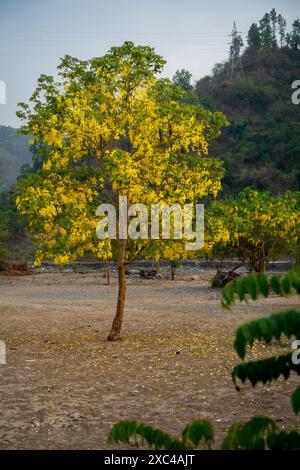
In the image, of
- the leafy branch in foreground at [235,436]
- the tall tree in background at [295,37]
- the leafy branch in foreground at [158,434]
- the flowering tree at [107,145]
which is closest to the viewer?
the leafy branch in foreground at [235,436]

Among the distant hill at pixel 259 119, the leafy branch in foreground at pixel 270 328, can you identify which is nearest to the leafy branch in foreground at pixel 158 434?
the leafy branch in foreground at pixel 270 328

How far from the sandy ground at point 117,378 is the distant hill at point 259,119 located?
49681 mm

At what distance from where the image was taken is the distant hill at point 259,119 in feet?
274

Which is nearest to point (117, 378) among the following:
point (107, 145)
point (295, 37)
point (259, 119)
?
point (107, 145)

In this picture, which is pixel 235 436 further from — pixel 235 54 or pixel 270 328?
pixel 235 54

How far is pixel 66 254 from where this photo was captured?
14.1 meters

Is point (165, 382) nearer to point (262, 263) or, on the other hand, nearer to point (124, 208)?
point (124, 208)

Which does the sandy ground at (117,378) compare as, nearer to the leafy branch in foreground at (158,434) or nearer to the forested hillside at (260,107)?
the leafy branch in foreground at (158,434)

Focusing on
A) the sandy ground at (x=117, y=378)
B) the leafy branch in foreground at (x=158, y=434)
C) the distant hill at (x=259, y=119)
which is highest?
the distant hill at (x=259, y=119)

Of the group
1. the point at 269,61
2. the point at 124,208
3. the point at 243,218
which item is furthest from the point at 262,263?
the point at 269,61

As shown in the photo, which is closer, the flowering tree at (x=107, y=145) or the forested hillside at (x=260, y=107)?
the flowering tree at (x=107, y=145)

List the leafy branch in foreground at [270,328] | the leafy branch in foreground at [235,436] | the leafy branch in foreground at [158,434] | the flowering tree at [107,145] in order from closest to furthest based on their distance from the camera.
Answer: the leafy branch in foreground at [270,328]
the leafy branch in foreground at [235,436]
the leafy branch in foreground at [158,434]
the flowering tree at [107,145]

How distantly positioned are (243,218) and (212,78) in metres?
109

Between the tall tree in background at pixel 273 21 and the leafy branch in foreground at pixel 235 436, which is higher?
the tall tree in background at pixel 273 21
